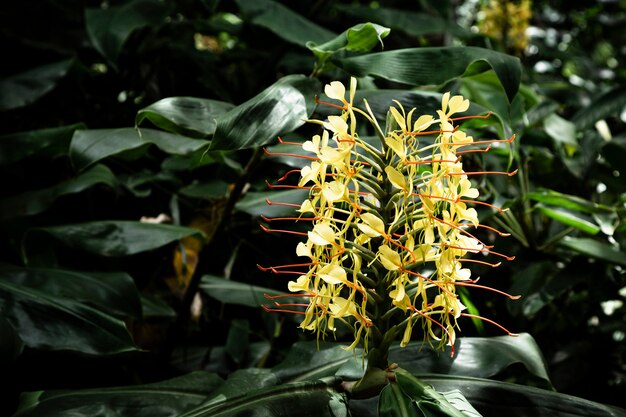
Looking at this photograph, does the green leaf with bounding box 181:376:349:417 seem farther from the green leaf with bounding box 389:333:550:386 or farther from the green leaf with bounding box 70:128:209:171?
the green leaf with bounding box 70:128:209:171

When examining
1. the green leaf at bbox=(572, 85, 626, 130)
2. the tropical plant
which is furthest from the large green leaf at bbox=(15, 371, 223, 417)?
the green leaf at bbox=(572, 85, 626, 130)

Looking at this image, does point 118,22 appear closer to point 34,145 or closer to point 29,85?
point 29,85

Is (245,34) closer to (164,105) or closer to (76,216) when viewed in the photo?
(76,216)

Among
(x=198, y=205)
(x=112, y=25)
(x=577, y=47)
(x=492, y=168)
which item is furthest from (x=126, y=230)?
(x=577, y=47)

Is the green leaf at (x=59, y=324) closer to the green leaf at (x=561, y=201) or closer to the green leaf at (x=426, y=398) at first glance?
the green leaf at (x=426, y=398)

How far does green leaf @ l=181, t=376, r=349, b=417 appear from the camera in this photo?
2.55 ft

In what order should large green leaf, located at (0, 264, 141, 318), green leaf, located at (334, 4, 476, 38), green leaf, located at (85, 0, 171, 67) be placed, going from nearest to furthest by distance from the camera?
large green leaf, located at (0, 264, 141, 318) → green leaf, located at (85, 0, 171, 67) → green leaf, located at (334, 4, 476, 38)

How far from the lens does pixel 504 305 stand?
1450 millimetres

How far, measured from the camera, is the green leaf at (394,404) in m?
0.72

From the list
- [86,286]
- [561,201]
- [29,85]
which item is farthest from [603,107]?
[29,85]

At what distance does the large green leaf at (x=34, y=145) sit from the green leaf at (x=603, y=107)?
1.35 metres

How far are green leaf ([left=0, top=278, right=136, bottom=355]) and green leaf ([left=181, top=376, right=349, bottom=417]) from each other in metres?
0.26

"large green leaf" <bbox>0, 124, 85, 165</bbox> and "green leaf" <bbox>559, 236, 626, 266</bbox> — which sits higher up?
"large green leaf" <bbox>0, 124, 85, 165</bbox>

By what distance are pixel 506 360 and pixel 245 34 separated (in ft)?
5.37
